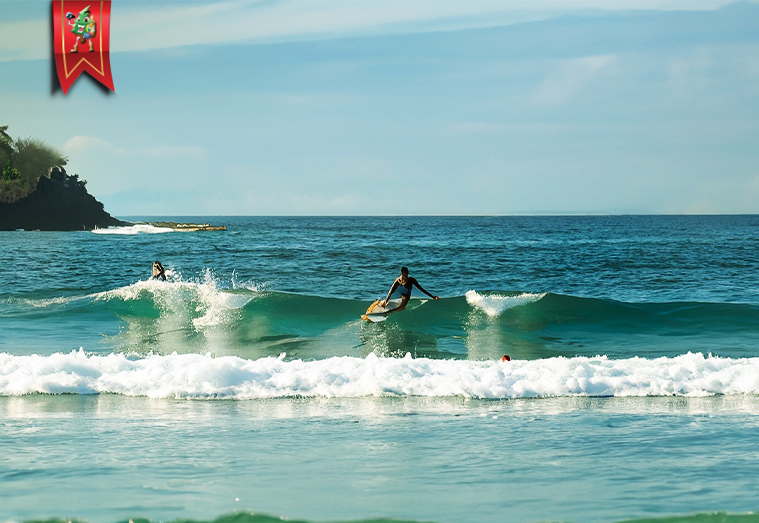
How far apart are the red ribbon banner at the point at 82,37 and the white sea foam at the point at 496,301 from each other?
13103mm

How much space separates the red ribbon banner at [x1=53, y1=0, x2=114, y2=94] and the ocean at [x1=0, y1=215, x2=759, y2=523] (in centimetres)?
762

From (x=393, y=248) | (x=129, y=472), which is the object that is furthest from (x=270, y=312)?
(x=393, y=248)

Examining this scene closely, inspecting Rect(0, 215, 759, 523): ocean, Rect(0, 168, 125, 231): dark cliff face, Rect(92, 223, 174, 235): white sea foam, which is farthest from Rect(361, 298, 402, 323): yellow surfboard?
Rect(0, 168, 125, 231): dark cliff face

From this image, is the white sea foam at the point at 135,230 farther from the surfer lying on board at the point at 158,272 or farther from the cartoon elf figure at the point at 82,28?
the cartoon elf figure at the point at 82,28

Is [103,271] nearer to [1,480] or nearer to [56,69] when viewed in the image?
[56,69]

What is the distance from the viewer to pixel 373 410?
991 cm

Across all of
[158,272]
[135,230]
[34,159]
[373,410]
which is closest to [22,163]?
[34,159]

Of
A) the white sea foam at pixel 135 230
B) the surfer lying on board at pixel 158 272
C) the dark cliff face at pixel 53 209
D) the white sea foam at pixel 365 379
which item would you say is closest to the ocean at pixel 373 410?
the white sea foam at pixel 365 379

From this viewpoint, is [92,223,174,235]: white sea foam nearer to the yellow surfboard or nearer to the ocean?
the ocean

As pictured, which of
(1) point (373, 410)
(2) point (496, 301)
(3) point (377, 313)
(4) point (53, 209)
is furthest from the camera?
(4) point (53, 209)

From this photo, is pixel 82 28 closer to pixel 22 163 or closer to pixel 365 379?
pixel 365 379

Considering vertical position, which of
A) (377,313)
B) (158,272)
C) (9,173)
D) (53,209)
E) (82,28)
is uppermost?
(9,173)

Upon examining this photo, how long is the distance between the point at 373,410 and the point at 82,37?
55.6ft

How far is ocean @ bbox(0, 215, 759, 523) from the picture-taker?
6270 millimetres
